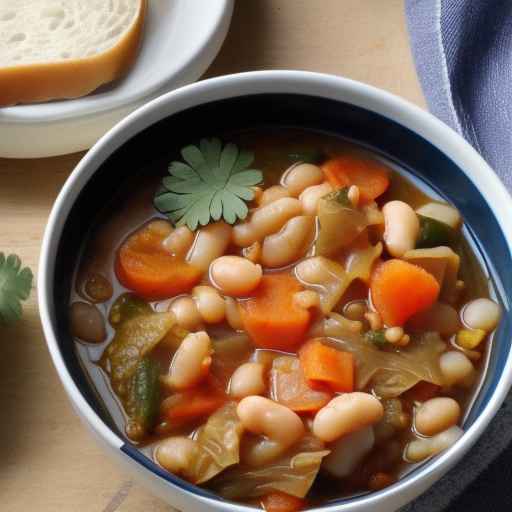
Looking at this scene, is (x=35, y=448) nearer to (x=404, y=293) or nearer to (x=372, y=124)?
(x=404, y=293)

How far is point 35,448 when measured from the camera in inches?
53.4

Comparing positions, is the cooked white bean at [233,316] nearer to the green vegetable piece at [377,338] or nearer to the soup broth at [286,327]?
the soup broth at [286,327]

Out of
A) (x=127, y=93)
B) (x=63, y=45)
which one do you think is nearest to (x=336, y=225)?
(x=127, y=93)

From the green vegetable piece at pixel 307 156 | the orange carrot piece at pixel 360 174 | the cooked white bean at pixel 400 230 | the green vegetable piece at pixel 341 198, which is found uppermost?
the green vegetable piece at pixel 341 198

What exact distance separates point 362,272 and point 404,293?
69 mm

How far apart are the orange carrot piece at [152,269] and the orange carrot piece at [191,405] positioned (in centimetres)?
16

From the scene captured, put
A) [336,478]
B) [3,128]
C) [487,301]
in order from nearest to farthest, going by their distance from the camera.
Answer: [336,478] < [487,301] < [3,128]

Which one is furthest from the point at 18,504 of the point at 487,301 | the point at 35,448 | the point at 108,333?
the point at 487,301

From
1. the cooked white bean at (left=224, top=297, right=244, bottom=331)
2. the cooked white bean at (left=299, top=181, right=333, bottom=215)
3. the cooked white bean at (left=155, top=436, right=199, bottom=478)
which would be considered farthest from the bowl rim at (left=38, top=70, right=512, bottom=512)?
the cooked white bean at (left=224, top=297, right=244, bottom=331)

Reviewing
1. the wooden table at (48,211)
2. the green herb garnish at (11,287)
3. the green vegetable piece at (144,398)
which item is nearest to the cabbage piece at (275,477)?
the green vegetable piece at (144,398)

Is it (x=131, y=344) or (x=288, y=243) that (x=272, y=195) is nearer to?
(x=288, y=243)

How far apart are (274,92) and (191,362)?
17.4 inches

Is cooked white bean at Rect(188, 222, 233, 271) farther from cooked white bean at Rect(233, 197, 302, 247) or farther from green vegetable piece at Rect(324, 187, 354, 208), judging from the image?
green vegetable piece at Rect(324, 187, 354, 208)

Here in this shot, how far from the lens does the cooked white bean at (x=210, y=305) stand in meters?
1.24
